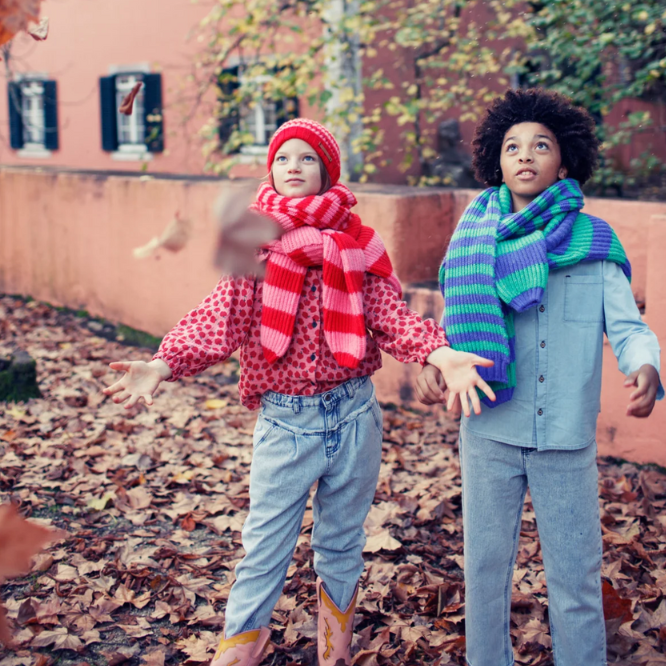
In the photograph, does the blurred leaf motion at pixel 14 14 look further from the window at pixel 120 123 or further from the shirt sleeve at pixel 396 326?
the window at pixel 120 123

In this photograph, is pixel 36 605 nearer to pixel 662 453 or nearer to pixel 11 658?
pixel 11 658

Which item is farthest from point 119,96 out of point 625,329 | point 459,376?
point 625,329

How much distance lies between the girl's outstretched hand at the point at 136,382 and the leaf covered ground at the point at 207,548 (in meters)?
1.08

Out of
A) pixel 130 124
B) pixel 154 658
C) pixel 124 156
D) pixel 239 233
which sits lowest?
pixel 154 658

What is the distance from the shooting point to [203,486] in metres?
4.12

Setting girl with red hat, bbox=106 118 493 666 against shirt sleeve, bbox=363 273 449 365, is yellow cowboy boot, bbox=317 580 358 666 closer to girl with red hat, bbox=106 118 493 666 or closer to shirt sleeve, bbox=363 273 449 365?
girl with red hat, bbox=106 118 493 666

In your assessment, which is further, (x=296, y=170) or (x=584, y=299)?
(x=296, y=170)

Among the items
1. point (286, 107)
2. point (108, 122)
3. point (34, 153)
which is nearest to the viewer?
point (286, 107)

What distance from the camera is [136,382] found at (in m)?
2.11

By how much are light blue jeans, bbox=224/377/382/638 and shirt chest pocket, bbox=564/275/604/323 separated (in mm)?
640

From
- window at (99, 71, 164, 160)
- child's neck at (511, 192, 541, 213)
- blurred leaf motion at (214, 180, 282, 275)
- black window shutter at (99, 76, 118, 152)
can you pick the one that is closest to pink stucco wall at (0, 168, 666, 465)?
child's neck at (511, 192, 541, 213)

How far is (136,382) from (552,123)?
1329mm

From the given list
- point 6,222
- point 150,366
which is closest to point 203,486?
point 150,366

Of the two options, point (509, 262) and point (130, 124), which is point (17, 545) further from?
point (130, 124)
